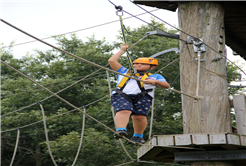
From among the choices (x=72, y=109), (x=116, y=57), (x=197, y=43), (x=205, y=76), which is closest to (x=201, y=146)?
(x=205, y=76)

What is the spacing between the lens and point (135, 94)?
351 cm

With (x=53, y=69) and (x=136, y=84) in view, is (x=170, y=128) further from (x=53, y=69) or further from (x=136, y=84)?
(x=136, y=84)

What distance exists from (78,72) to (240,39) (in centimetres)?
850

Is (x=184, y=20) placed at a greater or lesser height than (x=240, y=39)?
lesser

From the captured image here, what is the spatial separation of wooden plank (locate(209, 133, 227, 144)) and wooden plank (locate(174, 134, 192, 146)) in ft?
0.64

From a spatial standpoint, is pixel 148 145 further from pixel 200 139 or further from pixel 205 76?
pixel 205 76

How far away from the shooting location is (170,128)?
33.6 feet

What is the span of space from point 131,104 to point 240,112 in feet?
3.69

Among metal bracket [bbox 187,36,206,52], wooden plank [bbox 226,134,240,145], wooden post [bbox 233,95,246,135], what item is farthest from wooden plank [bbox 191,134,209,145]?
metal bracket [bbox 187,36,206,52]

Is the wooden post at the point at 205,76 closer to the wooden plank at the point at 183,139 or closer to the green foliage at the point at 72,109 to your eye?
the wooden plank at the point at 183,139

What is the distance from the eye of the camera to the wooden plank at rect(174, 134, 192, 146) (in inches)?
121

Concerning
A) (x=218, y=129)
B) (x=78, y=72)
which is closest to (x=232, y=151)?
(x=218, y=129)

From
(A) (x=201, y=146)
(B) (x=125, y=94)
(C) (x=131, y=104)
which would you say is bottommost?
(A) (x=201, y=146)

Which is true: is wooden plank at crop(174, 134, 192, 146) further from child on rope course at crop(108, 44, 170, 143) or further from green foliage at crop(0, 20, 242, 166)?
green foliage at crop(0, 20, 242, 166)
